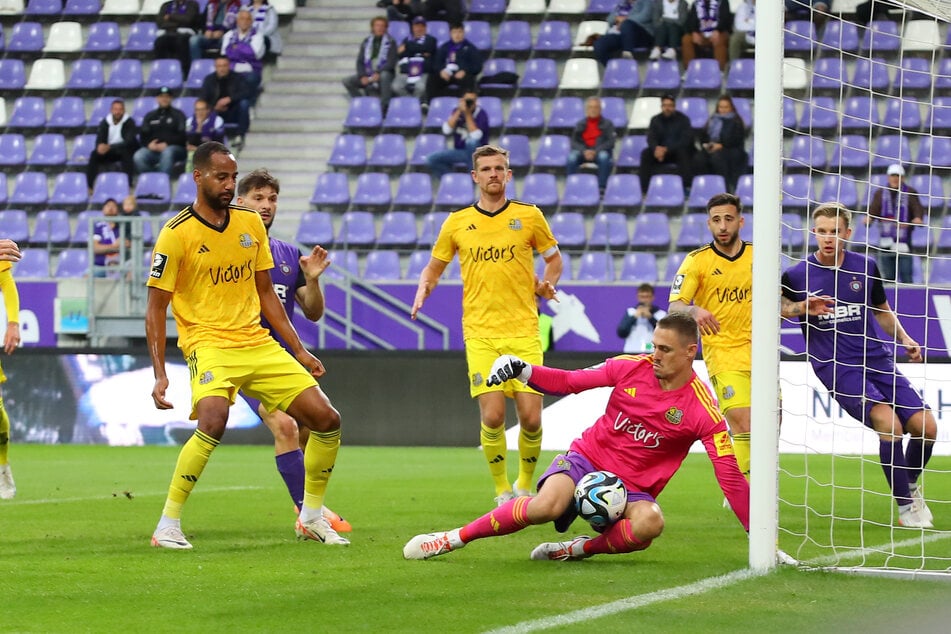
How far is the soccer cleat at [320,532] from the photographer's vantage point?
7.43 m

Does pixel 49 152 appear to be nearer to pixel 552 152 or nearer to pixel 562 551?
pixel 552 152

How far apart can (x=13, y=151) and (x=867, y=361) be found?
16.2 metres

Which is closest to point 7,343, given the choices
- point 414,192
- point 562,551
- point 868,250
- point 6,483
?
point 6,483

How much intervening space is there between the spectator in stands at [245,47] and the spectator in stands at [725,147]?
6997 millimetres

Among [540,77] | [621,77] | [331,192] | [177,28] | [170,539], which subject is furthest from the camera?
[177,28]

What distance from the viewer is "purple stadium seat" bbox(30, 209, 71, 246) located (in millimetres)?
19766

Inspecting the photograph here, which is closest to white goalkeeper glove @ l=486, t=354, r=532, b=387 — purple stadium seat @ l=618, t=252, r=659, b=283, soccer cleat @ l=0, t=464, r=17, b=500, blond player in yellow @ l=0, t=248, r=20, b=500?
blond player in yellow @ l=0, t=248, r=20, b=500

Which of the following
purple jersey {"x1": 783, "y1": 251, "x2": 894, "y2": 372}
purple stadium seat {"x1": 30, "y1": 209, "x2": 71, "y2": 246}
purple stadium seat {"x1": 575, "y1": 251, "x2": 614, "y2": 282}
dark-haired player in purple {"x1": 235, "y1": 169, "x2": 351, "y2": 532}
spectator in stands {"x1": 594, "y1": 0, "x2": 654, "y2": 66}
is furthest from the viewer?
spectator in stands {"x1": 594, "y1": 0, "x2": 654, "y2": 66}

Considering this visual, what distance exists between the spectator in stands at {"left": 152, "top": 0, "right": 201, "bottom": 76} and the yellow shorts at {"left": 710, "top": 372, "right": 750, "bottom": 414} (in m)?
15.4

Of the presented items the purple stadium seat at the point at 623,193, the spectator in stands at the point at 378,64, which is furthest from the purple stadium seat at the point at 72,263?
the purple stadium seat at the point at 623,193

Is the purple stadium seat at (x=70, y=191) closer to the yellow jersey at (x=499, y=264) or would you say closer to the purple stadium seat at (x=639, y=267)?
the purple stadium seat at (x=639, y=267)

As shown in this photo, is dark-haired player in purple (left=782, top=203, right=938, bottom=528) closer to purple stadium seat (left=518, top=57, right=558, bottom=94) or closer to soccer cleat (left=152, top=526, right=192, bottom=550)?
soccer cleat (left=152, top=526, right=192, bottom=550)

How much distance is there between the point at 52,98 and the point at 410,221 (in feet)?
25.1

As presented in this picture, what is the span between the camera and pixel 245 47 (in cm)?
2153
